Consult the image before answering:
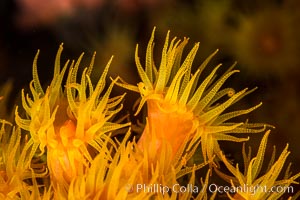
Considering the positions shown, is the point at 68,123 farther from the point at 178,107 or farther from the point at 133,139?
the point at 178,107

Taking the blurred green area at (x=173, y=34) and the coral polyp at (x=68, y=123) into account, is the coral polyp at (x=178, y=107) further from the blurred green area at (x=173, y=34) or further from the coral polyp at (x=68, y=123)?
the blurred green area at (x=173, y=34)

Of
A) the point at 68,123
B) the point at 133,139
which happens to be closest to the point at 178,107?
the point at 133,139

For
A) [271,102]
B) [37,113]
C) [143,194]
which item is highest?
[271,102]

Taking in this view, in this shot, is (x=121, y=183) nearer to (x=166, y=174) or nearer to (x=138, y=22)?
(x=166, y=174)

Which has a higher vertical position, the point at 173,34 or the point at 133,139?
the point at 173,34

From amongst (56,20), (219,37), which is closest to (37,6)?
(56,20)

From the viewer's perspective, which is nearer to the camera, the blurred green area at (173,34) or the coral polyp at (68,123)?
the coral polyp at (68,123)

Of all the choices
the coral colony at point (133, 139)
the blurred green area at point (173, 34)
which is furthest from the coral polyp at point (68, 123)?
the blurred green area at point (173, 34)

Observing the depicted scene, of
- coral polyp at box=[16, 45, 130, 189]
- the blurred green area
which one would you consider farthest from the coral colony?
the blurred green area

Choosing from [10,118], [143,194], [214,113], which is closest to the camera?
[143,194]
